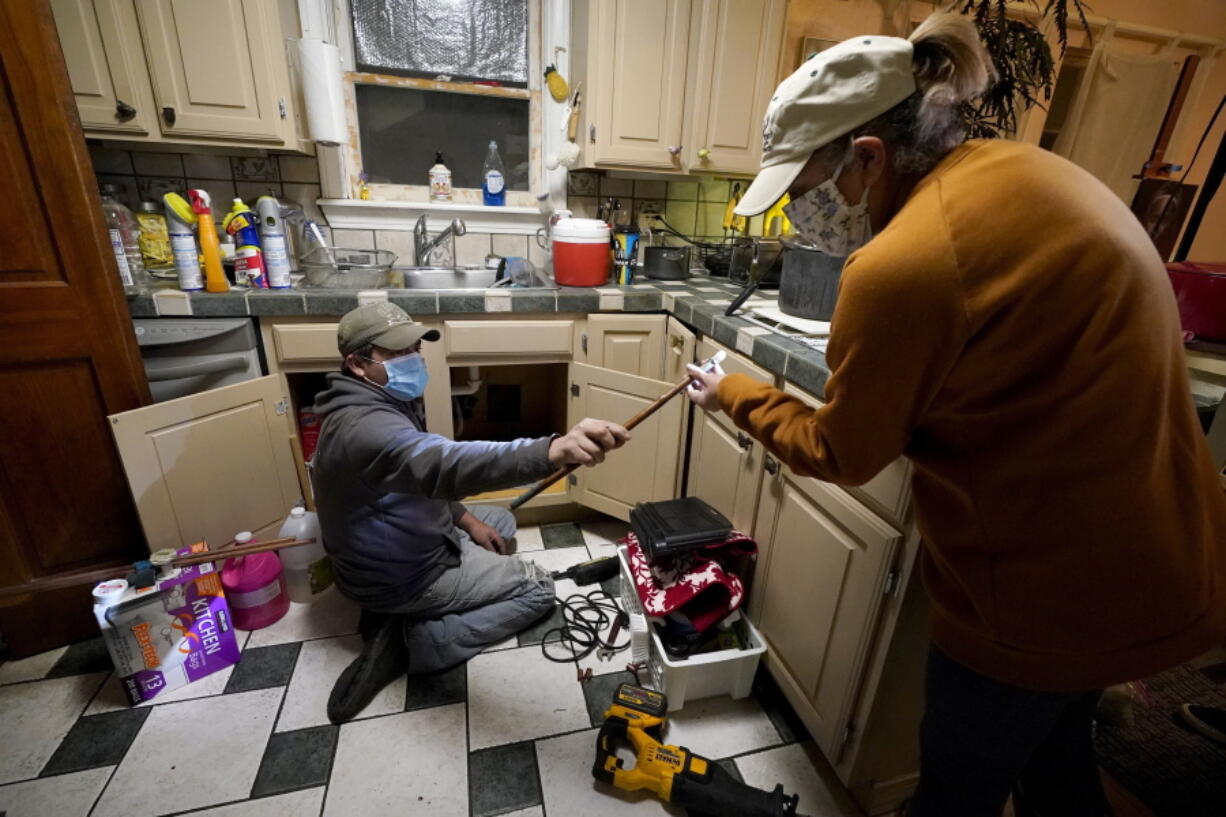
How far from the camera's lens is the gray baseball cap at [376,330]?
125cm

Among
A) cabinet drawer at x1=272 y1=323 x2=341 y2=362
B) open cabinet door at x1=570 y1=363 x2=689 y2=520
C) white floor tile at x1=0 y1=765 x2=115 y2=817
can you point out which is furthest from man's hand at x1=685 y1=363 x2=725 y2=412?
white floor tile at x1=0 y1=765 x2=115 y2=817

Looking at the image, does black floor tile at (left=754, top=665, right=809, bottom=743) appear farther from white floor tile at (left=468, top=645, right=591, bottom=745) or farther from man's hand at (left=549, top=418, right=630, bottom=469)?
man's hand at (left=549, top=418, right=630, bottom=469)

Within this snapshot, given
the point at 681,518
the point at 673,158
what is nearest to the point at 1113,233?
the point at 681,518

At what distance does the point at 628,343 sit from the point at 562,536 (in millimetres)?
781

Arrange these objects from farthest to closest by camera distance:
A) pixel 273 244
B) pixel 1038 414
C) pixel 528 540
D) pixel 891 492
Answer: pixel 528 540 → pixel 273 244 → pixel 891 492 → pixel 1038 414

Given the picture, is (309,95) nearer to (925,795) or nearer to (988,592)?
(988,592)

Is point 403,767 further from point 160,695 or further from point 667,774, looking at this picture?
point 160,695

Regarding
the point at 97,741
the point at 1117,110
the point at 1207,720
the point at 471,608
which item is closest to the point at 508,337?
the point at 471,608

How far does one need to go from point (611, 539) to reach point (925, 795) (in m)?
1.37

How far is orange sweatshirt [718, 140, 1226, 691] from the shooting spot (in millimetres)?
556

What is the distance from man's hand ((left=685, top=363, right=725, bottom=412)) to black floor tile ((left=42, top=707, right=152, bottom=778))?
150 cm

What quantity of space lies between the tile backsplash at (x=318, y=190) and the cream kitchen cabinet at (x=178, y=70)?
0.31 meters

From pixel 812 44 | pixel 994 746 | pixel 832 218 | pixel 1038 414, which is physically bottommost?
pixel 994 746

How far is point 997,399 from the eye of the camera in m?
0.60
